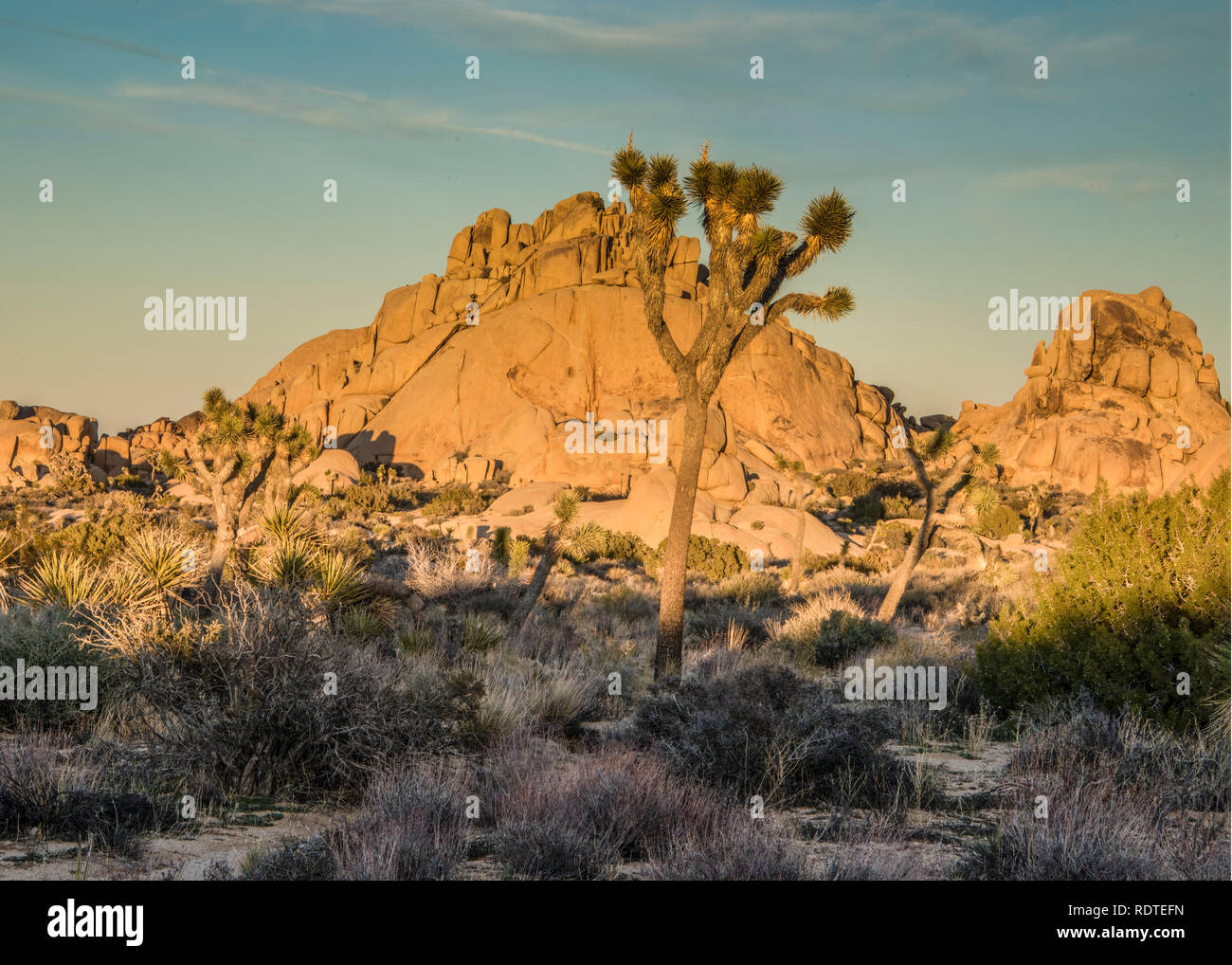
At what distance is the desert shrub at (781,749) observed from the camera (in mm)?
7035

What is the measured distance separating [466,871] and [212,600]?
10.4 meters

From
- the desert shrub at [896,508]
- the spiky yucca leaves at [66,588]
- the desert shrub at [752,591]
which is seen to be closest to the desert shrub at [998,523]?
the desert shrub at [896,508]

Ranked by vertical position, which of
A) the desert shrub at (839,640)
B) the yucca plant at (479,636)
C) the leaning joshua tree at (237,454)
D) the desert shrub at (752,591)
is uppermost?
the leaning joshua tree at (237,454)

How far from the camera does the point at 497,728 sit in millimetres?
8469

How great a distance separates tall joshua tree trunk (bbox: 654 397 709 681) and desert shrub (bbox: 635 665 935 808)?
4665 millimetres

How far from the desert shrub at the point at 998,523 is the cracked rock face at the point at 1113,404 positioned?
14.8 metres

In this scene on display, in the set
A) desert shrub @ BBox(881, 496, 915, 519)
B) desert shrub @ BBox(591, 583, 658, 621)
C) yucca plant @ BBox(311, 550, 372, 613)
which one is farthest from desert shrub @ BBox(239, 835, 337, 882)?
desert shrub @ BBox(881, 496, 915, 519)

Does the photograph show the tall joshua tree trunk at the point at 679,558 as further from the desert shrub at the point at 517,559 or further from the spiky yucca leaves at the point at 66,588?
the desert shrub at the point at 517,559

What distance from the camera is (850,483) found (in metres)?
52.6

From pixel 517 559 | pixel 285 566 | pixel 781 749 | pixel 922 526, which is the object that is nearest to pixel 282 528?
pixel 285 566

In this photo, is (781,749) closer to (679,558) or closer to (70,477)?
(679,558)

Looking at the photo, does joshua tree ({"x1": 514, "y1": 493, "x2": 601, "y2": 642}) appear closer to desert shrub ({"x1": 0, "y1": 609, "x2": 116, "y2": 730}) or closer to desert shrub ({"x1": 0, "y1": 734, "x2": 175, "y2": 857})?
desert shrub ({"x1": 0, "y1": 609, "x2": 116, "y2": 730})

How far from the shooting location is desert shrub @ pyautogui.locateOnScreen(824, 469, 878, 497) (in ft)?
171
